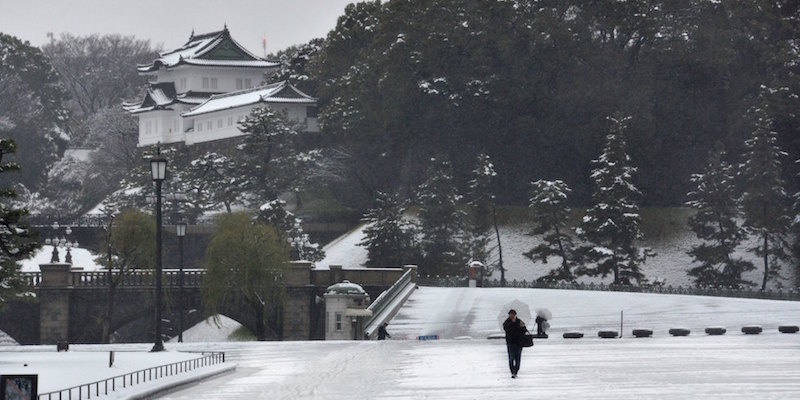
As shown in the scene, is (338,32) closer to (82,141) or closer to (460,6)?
(460,6)

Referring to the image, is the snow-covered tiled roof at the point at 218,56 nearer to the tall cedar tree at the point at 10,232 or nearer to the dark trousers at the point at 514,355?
the tall cedar tree at the point at 10,232

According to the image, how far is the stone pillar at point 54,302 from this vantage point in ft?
257

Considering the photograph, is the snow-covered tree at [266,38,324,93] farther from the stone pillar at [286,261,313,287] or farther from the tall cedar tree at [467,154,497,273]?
the stone pillar at [286,261,313,287]

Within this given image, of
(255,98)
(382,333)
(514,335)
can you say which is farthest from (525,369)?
(255,98)

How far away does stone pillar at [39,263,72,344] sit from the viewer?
257 ft

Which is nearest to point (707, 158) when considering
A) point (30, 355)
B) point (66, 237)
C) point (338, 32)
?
point (338, 32)

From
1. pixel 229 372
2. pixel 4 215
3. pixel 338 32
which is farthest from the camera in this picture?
pixel 338 32

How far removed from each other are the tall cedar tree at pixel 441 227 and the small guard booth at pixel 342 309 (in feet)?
69.4

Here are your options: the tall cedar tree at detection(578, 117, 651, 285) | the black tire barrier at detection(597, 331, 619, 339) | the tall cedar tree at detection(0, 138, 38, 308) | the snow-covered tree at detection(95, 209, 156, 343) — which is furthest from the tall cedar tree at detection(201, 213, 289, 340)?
the tall cedar tree at detection(0, 138, 38, 308)

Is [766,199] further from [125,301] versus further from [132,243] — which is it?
[125,301]

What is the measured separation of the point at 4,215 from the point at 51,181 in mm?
94568

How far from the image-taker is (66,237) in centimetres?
11025

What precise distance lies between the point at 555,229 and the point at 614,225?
171 inches

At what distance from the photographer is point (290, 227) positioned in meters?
99.2
